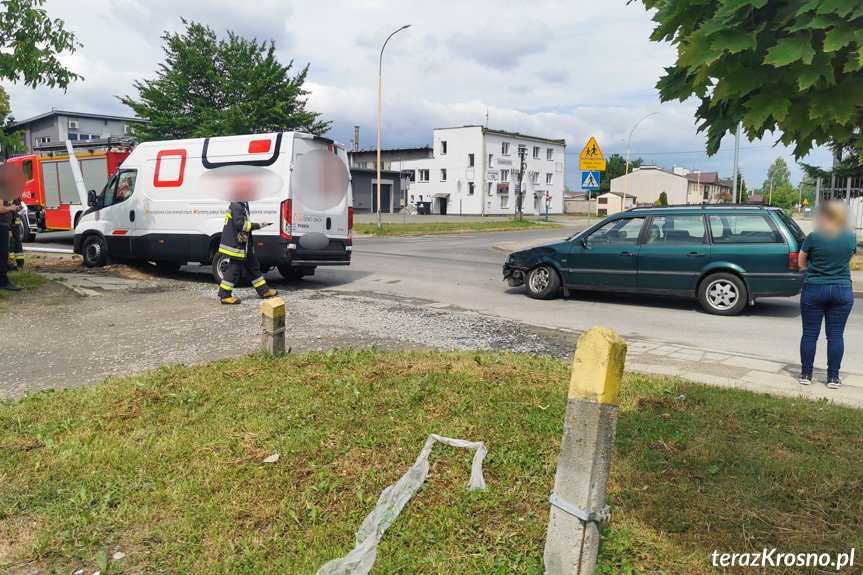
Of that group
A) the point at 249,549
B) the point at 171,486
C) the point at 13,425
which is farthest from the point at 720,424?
the point at 13,425

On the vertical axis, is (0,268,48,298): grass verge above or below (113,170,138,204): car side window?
below

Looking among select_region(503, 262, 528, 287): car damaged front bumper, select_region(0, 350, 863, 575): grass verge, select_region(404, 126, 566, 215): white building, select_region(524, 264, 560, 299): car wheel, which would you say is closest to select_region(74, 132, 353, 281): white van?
select_region(503, 262, 528, 287): car damaged front bumper

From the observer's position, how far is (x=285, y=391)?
4832mm

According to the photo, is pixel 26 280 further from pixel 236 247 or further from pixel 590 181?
pixel 590 181

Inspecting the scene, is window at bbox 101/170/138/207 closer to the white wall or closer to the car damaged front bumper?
the car damaged front bumper

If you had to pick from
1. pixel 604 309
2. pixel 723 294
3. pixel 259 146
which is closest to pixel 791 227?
pixel 723 294

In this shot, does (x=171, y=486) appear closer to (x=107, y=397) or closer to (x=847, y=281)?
(x=107, y=397)

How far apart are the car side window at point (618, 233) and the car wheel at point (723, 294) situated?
133 cm

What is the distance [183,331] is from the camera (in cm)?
794

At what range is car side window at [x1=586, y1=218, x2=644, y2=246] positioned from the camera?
33.6 ft

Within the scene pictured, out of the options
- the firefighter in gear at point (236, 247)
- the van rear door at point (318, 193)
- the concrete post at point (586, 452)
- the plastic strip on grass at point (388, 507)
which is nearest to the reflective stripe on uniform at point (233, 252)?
the firefighter in gear at point (236, 247)

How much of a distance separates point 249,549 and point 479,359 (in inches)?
123

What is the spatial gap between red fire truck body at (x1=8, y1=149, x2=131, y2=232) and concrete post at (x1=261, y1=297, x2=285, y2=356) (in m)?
15.2

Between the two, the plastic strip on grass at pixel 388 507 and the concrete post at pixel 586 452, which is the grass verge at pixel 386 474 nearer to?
the plastic strip on grass at pixel 388 507
